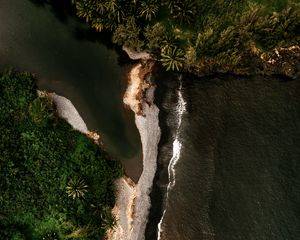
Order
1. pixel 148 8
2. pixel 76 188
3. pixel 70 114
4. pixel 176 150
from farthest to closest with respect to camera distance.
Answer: pixel 176 150 → pixel 70 114 → pixel 148 8 → pixel 76 188

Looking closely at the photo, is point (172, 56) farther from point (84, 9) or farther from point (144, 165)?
point (144, 165)

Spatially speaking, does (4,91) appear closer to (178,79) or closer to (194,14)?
(178,79)

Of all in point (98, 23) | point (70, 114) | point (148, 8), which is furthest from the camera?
point (70, 114)

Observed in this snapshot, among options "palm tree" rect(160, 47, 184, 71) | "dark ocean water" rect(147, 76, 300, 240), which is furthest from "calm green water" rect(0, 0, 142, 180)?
"palm tree" rect(160, 47, 184, 71)

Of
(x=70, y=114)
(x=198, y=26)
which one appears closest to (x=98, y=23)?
(x=70, y=114)

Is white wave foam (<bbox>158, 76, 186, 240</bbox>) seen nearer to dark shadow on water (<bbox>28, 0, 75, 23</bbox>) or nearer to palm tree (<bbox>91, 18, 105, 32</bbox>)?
palm tree (<bbox>91, 18, 105, 32</bbox>)

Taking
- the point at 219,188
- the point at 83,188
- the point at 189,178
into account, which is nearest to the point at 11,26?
the point at 83,188

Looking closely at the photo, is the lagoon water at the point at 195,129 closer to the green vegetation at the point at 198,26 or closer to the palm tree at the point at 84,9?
the palm tree at the point at 84,9
